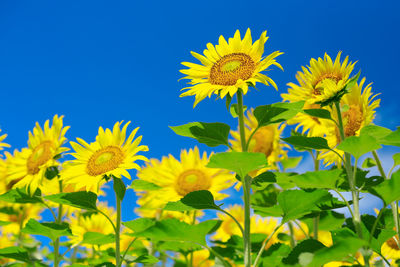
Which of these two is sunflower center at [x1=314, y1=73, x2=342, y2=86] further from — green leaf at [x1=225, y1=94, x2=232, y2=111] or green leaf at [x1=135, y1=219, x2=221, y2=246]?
green leaf at [x1=135, y1=219, x2=221, y2=246]

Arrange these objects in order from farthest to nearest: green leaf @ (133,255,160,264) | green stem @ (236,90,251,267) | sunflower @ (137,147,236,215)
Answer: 1. sunflower @ (137,147,236,215)
2. green leaf @ (133,255,160,264)
3. green stem @ (236,90,251,267)

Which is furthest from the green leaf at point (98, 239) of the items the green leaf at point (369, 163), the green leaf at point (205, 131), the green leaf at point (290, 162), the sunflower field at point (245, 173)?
the green leaf at point (369, 163)

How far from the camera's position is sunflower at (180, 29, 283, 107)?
1.94 m

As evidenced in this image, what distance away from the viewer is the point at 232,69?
2.07 meters

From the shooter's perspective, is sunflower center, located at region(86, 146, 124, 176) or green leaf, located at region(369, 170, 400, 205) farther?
sunflower center, located at region(86, 146, 124, 176)

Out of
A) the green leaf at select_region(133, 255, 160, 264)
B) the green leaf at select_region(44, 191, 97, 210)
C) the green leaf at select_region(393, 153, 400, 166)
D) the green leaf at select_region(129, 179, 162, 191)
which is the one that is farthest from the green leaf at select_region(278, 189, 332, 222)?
the green leaf at select_region(44, 191, 97, 210)

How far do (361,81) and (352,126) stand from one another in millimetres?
290

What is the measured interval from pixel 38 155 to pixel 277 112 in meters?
1.89

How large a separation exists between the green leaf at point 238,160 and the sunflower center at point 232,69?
51cm

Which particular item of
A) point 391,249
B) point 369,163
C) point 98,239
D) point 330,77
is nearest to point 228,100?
point 330,77

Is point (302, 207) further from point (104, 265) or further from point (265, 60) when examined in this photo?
point (104, 265)

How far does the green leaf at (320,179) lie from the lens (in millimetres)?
1783

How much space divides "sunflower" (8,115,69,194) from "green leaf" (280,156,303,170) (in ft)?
5.76

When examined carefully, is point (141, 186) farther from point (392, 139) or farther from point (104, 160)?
point (392, 139)
